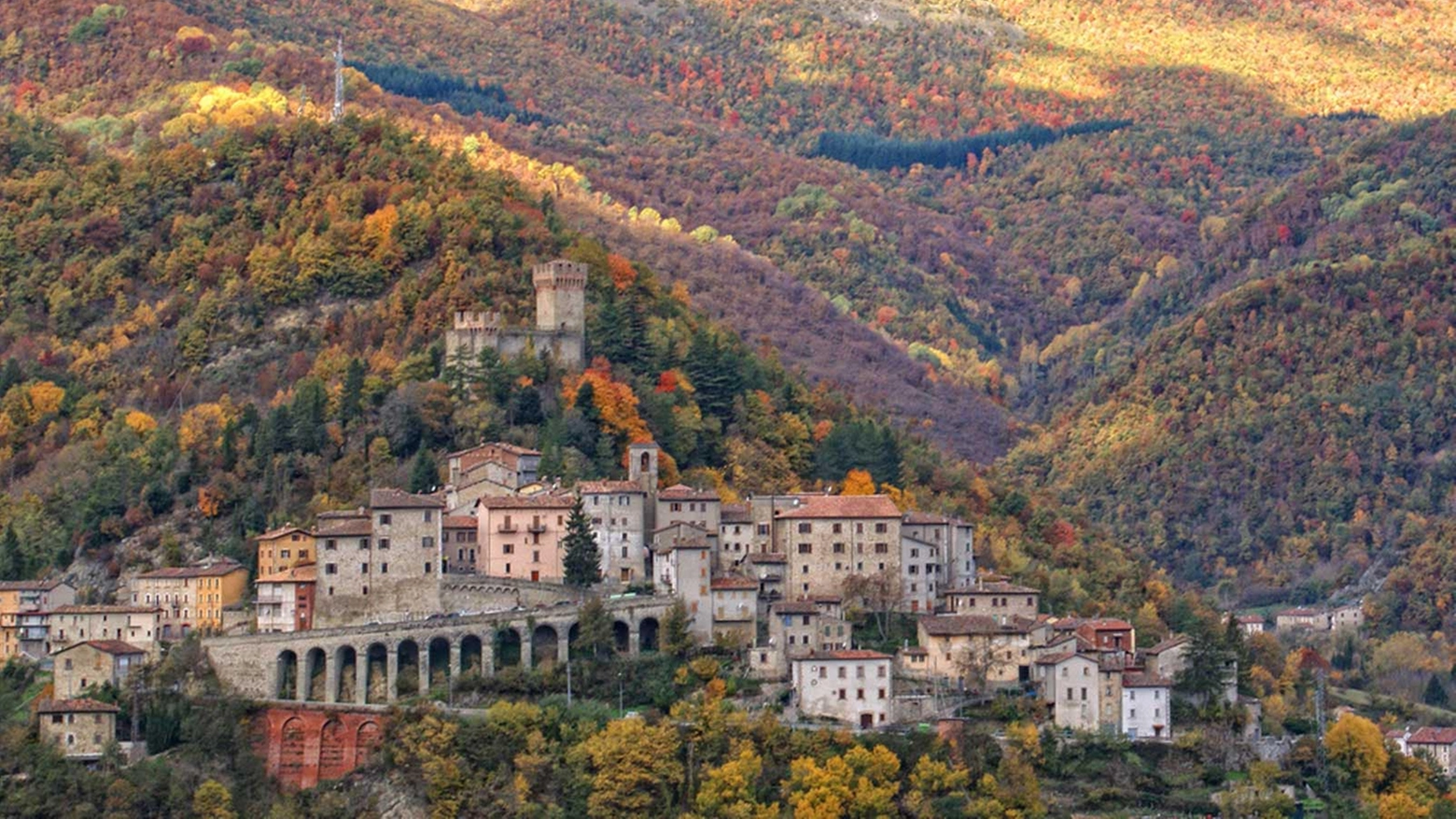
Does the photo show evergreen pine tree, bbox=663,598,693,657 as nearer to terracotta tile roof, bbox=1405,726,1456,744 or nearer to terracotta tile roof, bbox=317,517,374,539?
terracotta tile roof, bbox=317,517,374,539

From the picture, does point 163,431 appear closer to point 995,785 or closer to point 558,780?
point 558,780

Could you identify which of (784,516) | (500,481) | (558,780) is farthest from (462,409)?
(558,780)

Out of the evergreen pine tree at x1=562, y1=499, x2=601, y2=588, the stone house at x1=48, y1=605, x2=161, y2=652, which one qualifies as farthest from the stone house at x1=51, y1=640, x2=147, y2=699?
the evergreen pine tree at x1=562, y1=499, x2=601, y2=588

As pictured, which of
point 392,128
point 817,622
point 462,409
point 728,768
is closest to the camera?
point 728,768

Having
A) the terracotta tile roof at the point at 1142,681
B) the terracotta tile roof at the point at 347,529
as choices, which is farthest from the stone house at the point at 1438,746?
the terracotta tile roof at the point at 347,529

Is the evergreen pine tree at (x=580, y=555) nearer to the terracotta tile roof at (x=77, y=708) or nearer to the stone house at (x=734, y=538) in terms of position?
the stone house at (x=734, y=538)

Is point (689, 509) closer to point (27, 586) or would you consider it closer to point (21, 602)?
point (27, 586)
